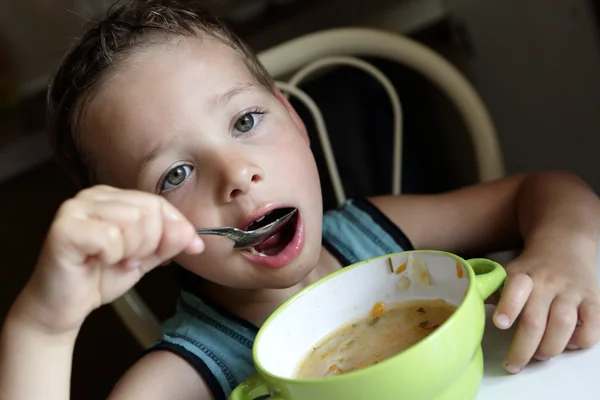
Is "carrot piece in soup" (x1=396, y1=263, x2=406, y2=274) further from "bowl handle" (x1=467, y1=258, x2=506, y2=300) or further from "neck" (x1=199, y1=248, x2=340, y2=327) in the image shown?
"neck" (x1=199, y1=248, x2=340, y2=327)

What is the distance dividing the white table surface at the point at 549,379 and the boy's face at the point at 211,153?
0.25 meters

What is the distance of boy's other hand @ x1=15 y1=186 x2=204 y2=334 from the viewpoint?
554 millimetres

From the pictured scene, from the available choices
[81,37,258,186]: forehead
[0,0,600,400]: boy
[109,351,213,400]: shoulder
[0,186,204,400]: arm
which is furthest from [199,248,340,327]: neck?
[0,186,204,400]: arm

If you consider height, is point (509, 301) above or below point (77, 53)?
below

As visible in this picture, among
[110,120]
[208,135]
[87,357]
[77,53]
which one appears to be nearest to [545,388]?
[208,135]

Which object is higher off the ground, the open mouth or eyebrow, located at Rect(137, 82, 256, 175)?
eyebrow, located at Rect(137, 82, 256, 175)

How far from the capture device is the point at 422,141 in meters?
1.64

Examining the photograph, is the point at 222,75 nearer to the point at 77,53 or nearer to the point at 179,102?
the point at 179,102

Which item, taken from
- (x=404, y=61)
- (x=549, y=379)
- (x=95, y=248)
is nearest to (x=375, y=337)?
(x=549, y=379)

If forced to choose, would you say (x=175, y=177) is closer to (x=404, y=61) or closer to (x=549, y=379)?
(x=549, y=379)

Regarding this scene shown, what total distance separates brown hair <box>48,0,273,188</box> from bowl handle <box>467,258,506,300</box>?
401 millimetres

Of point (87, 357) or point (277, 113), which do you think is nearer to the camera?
point (277, 113)

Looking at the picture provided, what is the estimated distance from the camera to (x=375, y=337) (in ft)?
2.07

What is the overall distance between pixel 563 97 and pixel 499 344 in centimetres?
97
